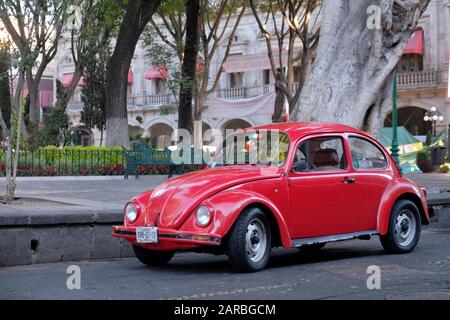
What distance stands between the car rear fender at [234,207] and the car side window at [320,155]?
0.74 m

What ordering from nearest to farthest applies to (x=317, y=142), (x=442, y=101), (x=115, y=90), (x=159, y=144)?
(x=317, y=142), (x=115, y=90), (x=442, y=101), (x=159, y=144)

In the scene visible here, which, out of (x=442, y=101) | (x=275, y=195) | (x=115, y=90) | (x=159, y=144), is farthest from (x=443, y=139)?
(x=275, y=195)

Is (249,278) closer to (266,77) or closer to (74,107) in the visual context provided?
(266,77)

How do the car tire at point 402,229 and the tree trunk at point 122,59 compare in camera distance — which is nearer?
the car tire at point 402,229

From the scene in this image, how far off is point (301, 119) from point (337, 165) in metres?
4.15

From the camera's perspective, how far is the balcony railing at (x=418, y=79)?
44031 mm

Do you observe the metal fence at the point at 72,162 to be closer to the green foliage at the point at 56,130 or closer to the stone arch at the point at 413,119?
the green foliage at the point at 56,130

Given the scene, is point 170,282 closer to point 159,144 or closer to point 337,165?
point 337,165

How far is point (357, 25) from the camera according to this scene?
42.4 feet

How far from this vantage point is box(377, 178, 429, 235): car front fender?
9133 millimetres

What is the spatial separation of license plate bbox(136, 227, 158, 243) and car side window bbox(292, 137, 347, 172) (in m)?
1.77

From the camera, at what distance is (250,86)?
51.6 metres

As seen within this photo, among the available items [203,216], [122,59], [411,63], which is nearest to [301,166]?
[203,216]

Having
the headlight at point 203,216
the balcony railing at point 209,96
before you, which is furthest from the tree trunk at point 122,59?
the balcony railing at point 209,96
